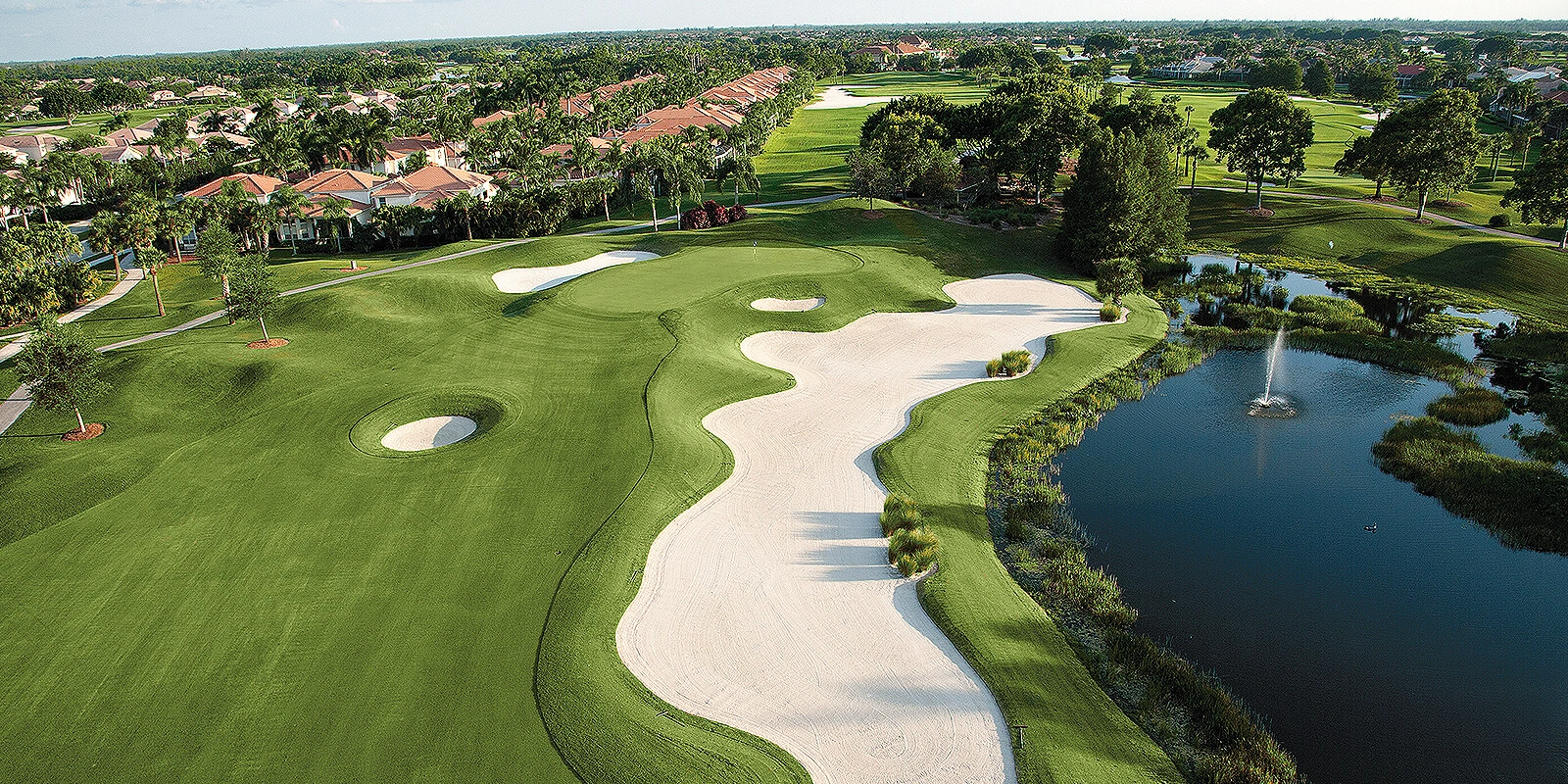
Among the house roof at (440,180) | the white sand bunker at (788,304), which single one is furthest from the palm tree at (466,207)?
the white sand bunker at (788,304)

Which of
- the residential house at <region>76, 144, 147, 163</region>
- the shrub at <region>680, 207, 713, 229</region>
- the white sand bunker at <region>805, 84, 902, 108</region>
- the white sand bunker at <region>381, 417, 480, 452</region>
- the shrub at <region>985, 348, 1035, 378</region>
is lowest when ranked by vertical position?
the white sand bunker at <region>381, 417, 480, 452</region>

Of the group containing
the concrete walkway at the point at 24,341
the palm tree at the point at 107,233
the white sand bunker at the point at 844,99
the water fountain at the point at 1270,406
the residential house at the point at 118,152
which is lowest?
the water fountain at the point at 1270,406

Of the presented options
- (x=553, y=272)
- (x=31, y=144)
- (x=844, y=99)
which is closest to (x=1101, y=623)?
(x=553, y=272)

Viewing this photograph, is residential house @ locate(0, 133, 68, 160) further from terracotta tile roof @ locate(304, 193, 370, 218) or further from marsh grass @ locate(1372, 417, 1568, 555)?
marsh grass @ locate(1372, 417, 1568, 555)

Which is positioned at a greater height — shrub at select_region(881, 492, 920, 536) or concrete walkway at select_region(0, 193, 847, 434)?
concrete walkway at select_region(0, 193, 847, 434)

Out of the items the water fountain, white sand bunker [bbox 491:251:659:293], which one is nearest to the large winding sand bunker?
the water fountain

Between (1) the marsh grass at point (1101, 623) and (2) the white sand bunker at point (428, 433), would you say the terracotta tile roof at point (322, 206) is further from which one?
(1) the marsh grass at point (1101, 623)
